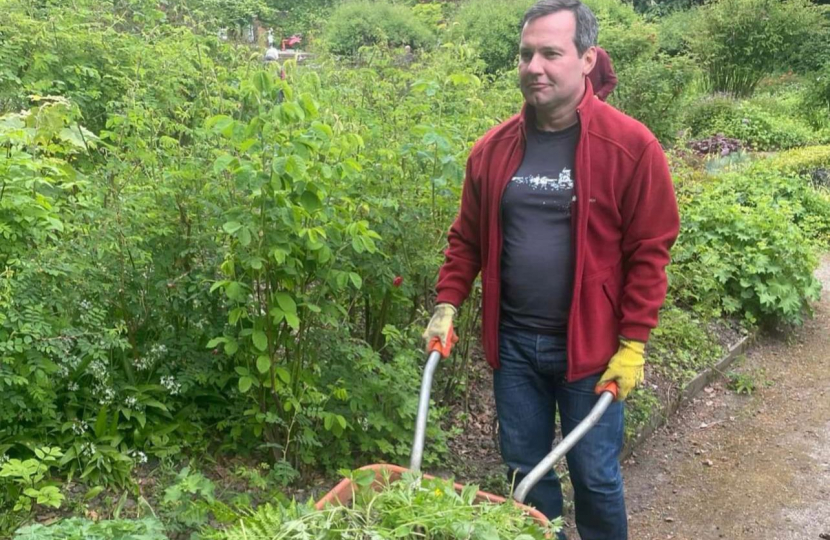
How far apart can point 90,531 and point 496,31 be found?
621 inches

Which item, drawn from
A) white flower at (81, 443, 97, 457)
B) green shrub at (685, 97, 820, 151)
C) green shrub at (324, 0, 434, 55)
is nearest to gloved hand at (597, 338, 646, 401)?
white flower at (81, 443, 97, 457)

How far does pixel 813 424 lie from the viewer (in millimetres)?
5312

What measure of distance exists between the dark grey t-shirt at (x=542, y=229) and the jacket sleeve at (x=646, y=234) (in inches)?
7.6

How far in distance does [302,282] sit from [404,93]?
71.1 inches

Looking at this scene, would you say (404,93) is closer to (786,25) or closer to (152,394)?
(152,394)

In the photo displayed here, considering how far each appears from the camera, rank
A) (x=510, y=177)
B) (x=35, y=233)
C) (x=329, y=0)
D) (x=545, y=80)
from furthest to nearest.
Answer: (x=329, y=0), (x=35, y=233), (x=510, y=177), (x=545, y=80)

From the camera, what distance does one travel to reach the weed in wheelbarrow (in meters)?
2.04

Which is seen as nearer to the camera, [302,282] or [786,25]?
[302,282]

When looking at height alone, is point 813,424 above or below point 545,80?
below

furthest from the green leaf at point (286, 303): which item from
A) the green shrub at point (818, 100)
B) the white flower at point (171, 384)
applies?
the green shrub at point (818, 100)

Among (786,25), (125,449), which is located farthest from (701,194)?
(786,25)

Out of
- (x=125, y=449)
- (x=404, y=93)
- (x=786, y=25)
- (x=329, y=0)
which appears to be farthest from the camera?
(x=329, y=0)

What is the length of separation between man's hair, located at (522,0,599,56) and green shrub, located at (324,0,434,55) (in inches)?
534

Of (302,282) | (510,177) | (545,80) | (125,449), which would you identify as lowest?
(125,449)
